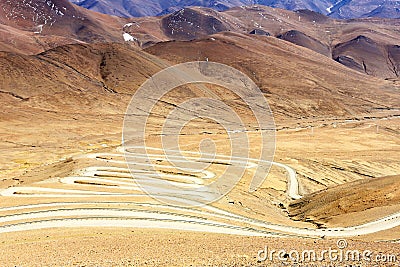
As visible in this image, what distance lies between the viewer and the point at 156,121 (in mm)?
109062

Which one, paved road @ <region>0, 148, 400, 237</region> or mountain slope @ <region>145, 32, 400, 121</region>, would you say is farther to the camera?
mountain slope @ <region>145, 32, 400, 121</region>

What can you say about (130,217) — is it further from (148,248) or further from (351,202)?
(351,202)

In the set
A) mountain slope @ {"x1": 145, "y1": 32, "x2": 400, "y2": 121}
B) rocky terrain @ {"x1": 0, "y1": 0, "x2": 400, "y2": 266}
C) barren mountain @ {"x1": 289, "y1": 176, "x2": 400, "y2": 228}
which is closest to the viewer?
rocky terrain @ {"x1": 0, "y1": 0, "x2": 400, "y2": 266}

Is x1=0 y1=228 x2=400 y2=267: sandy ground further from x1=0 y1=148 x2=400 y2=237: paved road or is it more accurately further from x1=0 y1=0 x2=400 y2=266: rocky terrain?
x1=0 y1=148 x2=400 y2=237: paved road

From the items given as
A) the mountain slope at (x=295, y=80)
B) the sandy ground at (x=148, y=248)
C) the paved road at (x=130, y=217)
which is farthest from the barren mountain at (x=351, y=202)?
the mountain slope at (x=295, y=80)

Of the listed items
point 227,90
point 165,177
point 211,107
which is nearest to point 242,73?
point 227,90

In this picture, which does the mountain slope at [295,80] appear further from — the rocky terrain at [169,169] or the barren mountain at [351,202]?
the barren mountain at [351,202]

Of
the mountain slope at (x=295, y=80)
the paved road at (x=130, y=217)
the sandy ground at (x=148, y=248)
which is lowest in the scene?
the sandy ground at (x=148, y=248)

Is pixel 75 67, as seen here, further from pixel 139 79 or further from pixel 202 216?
pixel 202 216

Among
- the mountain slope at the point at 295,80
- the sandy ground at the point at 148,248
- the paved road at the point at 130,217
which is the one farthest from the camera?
the mountain slope at the point at 295,80

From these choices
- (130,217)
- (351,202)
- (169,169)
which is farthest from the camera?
(169,169)

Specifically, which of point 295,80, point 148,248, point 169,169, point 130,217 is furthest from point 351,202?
point 295,80

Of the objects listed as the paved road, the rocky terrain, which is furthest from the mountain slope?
the paved road

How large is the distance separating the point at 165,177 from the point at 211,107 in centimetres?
8127
